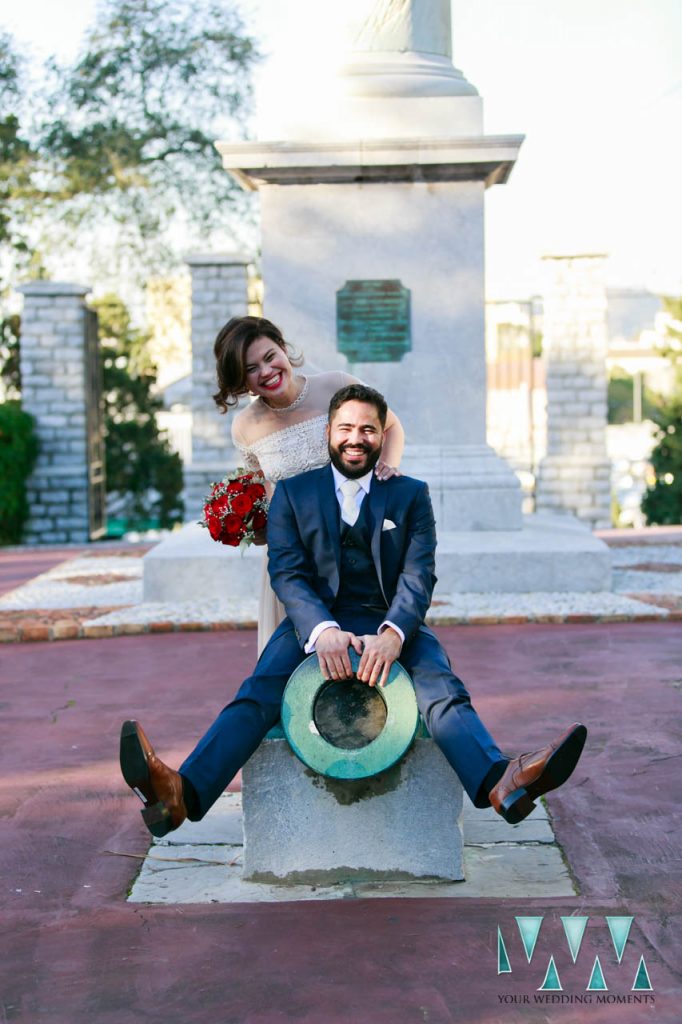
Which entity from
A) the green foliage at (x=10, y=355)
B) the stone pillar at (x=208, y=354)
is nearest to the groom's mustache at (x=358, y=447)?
the stone pillar at (x=208, y=354)

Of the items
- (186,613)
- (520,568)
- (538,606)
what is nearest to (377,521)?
(538,606)

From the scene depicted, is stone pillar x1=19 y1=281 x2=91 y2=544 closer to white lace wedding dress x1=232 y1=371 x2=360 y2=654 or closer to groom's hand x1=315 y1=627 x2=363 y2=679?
white lace wedding dress x1=232 y1=371 x2=360 y2=654

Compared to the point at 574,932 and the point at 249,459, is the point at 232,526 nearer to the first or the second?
the point at 249,459

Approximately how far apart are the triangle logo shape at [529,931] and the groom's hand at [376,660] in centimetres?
75

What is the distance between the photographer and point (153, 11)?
24125mm

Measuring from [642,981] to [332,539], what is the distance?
157 centimetres

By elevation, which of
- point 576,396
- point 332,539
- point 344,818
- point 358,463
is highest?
point 576,396

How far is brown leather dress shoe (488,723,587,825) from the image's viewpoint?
3.33 metres

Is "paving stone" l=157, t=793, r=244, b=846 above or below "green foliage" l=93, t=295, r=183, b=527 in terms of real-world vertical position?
below

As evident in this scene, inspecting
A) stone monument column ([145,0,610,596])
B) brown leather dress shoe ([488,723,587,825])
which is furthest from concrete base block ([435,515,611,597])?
brown leather dress shoe ([488,723,587,825])

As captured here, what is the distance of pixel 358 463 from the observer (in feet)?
13.0

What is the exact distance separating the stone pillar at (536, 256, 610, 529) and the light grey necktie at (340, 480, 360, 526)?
43.0ft

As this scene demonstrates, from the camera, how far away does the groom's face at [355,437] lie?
12.9ft

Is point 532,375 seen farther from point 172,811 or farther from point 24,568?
point 172,811
